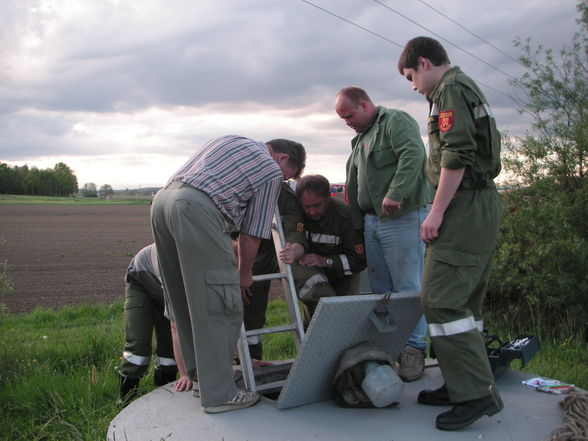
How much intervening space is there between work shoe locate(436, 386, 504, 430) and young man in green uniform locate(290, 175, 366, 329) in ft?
4.53

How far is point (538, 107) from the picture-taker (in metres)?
7.50

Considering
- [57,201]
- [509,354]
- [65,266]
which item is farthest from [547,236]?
[57,201]

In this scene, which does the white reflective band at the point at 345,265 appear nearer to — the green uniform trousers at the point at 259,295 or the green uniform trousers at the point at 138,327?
the green uniform trousers at the point at 259,295

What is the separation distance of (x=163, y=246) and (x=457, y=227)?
5.41 feet

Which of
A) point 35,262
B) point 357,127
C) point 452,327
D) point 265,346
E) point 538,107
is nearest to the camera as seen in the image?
point 452,327

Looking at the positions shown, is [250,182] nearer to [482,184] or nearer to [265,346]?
[482,184]

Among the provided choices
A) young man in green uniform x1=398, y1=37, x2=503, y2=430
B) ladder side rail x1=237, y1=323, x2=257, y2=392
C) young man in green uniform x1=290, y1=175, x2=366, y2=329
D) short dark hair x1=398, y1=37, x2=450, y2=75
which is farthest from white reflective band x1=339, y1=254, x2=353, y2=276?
short dark hair x1=398, y1=37, x2=450, y2=75

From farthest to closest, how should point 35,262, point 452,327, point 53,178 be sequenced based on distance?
1. point 53,178
2. point 35,262
3. point 452,327

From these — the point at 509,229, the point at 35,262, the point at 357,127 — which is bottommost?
the point at 35,262

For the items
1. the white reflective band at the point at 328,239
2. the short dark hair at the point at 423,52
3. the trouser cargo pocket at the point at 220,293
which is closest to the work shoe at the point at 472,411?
the trouser cargo pocket at the point at 220,293

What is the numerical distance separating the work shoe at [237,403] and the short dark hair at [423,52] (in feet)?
6.83

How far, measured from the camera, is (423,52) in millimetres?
3260

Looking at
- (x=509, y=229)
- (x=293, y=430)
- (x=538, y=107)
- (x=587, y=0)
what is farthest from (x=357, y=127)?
(x=587, y=0)

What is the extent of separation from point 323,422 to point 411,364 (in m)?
0.99
